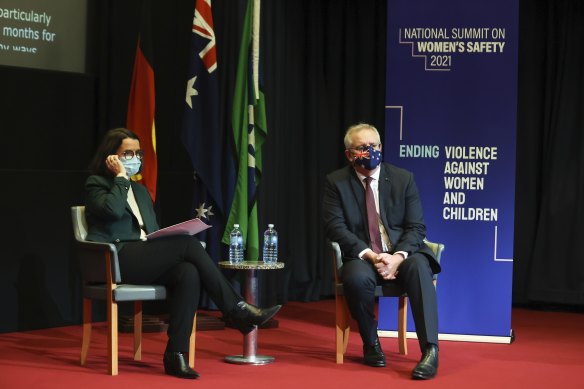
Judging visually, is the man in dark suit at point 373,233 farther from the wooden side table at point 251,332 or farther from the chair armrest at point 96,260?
the chair armrest at point 96,260

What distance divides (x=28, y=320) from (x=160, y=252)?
67.2 inches

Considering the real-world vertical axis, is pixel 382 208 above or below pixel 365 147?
below

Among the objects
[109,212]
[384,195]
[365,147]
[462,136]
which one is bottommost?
[109,212]

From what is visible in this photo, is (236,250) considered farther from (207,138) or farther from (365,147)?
(207,138)

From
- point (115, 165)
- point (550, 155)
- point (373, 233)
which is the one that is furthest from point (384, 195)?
point (550, 155)

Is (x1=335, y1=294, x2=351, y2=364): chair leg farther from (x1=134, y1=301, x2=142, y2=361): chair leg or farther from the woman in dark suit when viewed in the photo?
(x1=134, y1=301, x2=142, y2=361): chair leg

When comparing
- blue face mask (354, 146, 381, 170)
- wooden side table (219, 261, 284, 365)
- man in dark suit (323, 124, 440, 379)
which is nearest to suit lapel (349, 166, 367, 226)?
man in dark suit (323, 124, 440, 379)

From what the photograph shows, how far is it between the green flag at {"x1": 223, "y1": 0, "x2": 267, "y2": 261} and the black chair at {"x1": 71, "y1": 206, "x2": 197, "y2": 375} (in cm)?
164

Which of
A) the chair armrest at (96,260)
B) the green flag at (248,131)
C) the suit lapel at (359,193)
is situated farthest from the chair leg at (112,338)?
the green flag at (248,131)

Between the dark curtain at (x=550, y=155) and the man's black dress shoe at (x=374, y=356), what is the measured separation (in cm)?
297

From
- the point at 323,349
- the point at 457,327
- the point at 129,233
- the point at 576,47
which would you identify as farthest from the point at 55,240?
the point at 576,47

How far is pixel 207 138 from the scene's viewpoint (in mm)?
6711

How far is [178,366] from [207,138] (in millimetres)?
2372

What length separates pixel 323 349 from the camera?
5668 millimetres
